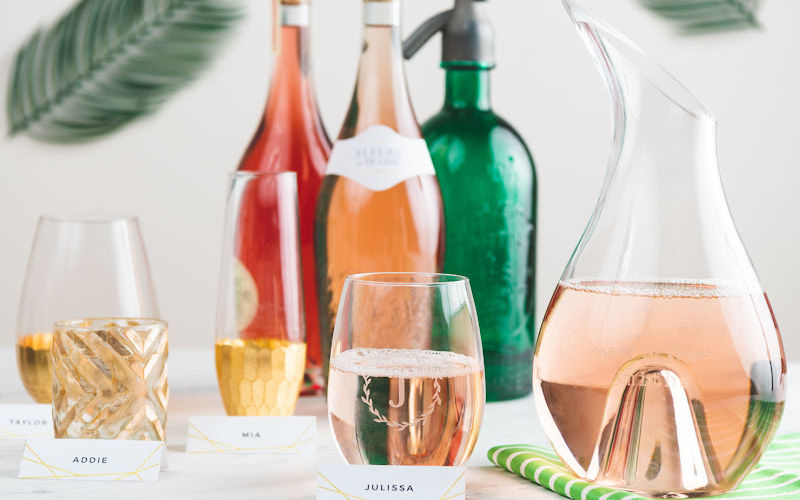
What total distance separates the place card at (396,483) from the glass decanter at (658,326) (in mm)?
65

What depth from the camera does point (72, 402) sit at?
0.60 meters

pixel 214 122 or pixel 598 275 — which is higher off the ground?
pixel 214 122

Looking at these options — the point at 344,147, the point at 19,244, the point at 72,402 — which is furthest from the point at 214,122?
the point at 72,402

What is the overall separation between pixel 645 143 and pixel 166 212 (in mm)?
1263

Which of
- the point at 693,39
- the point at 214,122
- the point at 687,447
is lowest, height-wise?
the point at 687,447

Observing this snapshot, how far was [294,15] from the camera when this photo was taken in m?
0.83

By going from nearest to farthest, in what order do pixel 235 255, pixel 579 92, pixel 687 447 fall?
pixel 687 447
pixel 235 255
pixel 579 92

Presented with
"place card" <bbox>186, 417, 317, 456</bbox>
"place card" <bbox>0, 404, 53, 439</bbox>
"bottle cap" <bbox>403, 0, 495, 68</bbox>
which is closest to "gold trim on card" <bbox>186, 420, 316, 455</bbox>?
"place card" <bbox>186, 417, 317, 456</bbox>

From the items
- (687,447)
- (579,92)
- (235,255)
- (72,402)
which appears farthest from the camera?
(579,92)

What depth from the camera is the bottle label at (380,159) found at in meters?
0.77

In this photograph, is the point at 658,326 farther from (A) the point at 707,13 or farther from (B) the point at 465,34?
(A) the point at 707,13

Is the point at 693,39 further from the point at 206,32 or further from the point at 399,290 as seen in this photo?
the point at 399,290

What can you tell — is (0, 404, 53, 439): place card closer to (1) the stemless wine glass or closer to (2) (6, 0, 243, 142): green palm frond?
(1) the stemless wine glass

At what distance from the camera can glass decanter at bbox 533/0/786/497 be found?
50 centimetres
